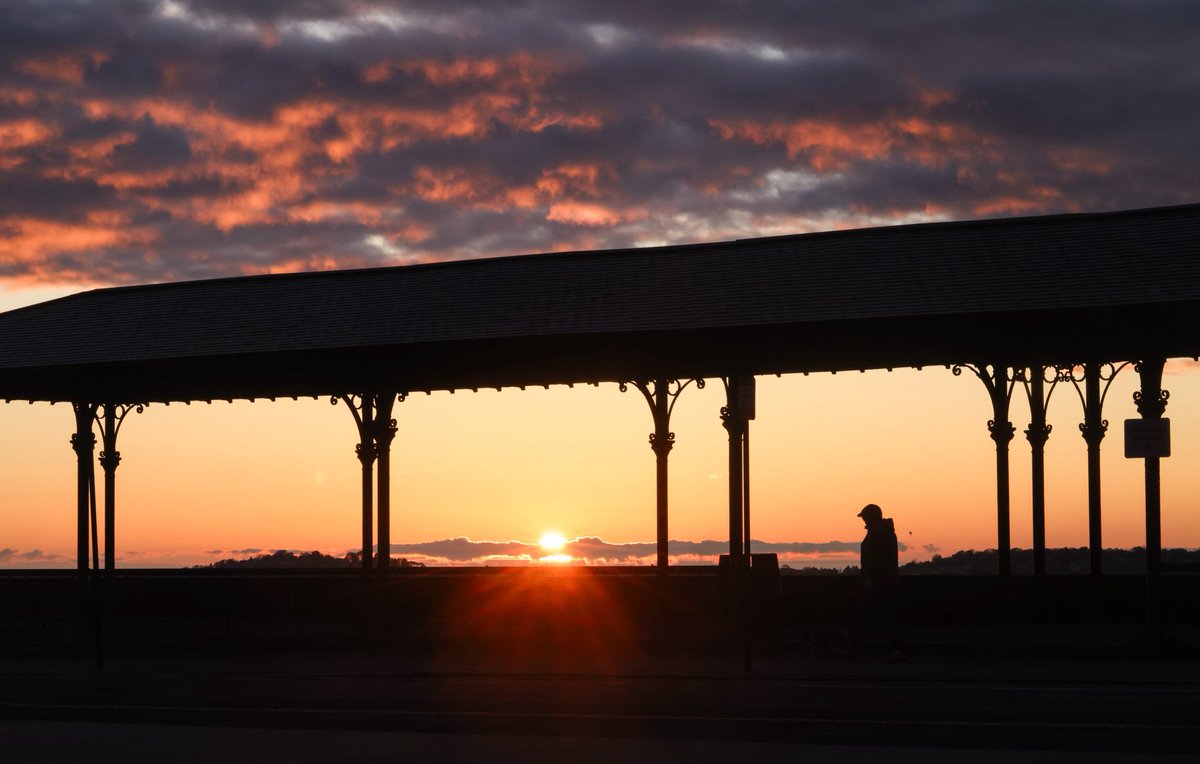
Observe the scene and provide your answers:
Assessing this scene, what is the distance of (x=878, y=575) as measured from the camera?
62.7 ft

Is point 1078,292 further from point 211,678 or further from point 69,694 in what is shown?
point 69,694

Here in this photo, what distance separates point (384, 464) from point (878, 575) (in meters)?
10.9

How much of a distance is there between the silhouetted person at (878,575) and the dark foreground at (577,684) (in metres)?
0.52

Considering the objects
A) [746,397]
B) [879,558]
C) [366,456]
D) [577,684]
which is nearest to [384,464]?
[366,456]

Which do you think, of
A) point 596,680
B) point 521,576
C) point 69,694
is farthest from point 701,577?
point 69,694

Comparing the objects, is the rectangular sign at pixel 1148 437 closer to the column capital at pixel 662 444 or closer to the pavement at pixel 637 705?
the pavement at pixel 637 705

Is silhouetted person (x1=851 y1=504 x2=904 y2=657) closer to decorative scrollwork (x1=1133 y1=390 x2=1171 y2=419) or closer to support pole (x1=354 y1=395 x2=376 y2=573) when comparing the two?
decorative scrollwork (x1=1133 y1=390 x2=1171 y2=419)

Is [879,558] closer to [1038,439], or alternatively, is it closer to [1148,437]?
[1148,437]

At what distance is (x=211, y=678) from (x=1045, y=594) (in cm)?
1286

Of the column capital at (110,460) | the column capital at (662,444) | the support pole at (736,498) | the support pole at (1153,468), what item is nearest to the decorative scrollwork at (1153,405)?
the support pole at (1153,468)

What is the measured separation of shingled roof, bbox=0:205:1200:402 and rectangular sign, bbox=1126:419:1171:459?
75.8 inches

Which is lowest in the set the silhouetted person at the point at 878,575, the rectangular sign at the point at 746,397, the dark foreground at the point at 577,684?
the dark foreground at the point at 577,684

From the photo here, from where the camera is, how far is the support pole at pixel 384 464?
90.6 feet

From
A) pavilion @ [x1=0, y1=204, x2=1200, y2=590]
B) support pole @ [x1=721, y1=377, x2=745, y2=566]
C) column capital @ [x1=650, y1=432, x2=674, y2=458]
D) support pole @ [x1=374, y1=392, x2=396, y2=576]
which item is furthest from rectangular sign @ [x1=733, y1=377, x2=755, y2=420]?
support pole @ [x1=374, y1=392, x2=396, y2=576]
